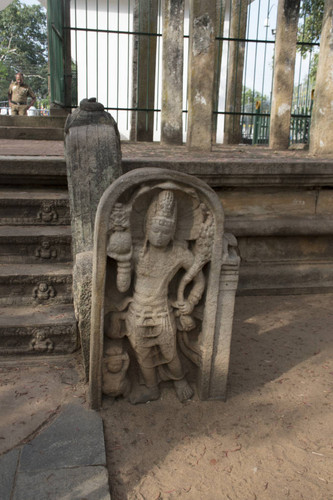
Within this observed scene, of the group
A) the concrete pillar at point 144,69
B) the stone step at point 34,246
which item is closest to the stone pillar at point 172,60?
the concrete pillar at point 144,69

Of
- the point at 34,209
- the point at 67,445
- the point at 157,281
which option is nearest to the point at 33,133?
the point at 34,209

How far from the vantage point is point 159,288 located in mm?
2570

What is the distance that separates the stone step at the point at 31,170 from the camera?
3.82 metres

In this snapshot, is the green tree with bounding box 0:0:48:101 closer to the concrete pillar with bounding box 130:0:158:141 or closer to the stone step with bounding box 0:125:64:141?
the concrete pillar with bounding box 130:0:158:141

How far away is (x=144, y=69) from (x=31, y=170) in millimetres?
6770

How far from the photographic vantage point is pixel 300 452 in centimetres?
236

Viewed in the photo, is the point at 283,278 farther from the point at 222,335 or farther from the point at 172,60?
the point at 172,60

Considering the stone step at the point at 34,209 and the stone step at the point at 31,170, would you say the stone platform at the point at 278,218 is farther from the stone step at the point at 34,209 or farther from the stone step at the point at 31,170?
the stone step at the point at 34,209

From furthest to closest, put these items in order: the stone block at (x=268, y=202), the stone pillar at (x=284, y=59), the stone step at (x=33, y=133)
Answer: the stone step at (x=33, y=133) → the stone pillar at (x=284, y=59) → the stone block at (x=268, y=202)

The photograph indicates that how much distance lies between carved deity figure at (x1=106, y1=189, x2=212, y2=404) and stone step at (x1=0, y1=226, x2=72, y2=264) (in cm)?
124

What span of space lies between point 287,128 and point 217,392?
22.0ft

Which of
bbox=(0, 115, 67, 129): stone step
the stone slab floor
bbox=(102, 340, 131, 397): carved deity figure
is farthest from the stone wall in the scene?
bbox=(0, 115, 67, 129): stone step

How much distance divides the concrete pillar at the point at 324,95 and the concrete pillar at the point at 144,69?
4.41 meters

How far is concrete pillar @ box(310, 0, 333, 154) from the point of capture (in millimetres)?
5641
